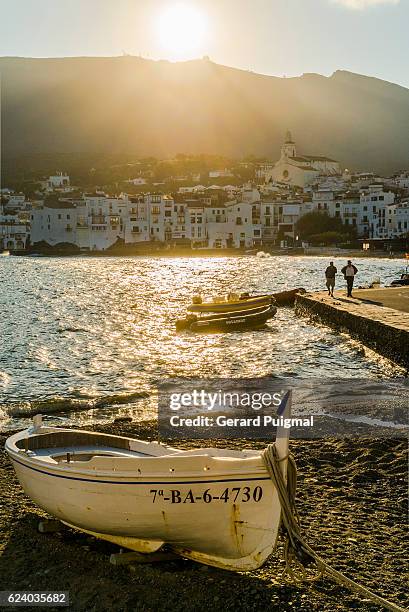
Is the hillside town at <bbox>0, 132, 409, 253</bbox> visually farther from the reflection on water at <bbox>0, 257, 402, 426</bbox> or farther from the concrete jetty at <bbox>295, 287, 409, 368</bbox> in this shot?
the concrete jetty at <bbox>295, 287, 409, 368</bbox>

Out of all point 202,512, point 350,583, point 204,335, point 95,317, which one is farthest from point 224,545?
point 95,317

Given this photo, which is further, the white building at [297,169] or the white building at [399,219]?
the white building at [297,169]

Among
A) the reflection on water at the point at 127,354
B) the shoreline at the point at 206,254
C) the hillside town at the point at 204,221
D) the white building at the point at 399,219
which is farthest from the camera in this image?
the hillside town at the point at 204,221

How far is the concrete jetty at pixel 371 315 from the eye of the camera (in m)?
20.7

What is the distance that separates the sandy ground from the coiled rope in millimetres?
99

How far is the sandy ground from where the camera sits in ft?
23.0

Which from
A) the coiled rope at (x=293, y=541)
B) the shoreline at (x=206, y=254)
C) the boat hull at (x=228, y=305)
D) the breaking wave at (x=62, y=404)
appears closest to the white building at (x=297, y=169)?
the shoreline at (x=206, y=254)

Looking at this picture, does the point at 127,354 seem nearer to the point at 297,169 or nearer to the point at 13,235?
the point at 13,235

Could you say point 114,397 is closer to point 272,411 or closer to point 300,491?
point 272,411

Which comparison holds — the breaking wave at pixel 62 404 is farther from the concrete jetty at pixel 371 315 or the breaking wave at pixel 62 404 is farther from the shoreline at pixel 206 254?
the shoreline at pixel 206 254

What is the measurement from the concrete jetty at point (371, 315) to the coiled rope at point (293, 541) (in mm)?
12952

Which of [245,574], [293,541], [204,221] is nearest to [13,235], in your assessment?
[204,221]

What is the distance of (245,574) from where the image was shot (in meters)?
7.44

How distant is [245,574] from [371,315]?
58.0ft
